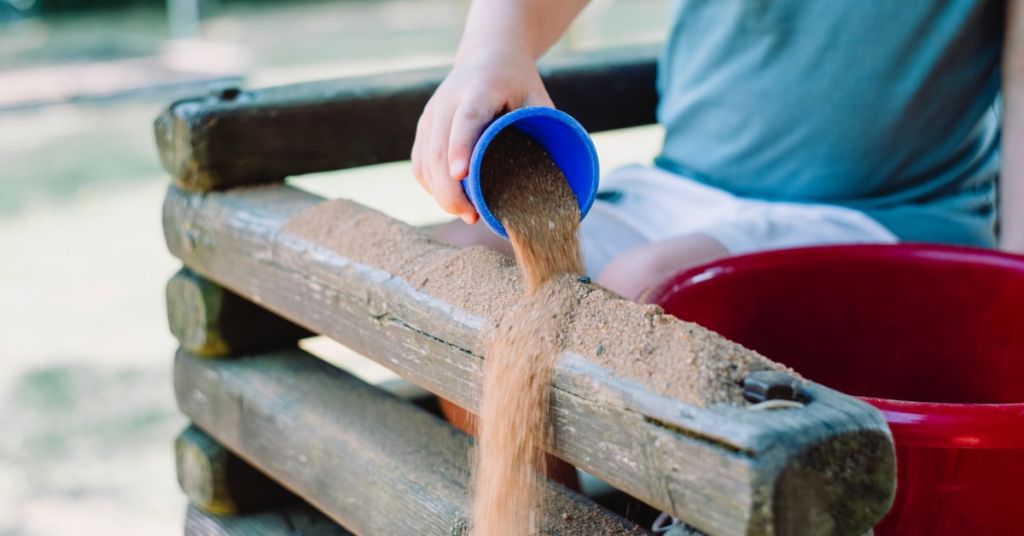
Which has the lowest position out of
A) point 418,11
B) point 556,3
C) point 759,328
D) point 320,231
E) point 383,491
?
point 418,11

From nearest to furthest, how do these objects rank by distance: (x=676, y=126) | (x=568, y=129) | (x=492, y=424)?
(x=492, y=424), (x=568, y=129), (x=676, y=126)

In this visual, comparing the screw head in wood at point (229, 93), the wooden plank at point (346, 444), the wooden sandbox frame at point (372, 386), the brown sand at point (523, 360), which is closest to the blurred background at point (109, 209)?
the wooden sandbox frame at point (372, 386)

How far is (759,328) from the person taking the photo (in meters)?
1.45

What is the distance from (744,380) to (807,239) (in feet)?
2.95

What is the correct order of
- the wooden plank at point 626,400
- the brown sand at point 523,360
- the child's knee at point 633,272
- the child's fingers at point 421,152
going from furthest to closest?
the child's knee at point 633,272 → the child's fingers at point 421,152 → the brown sand at point 523,360 → the wooden plank at point 626,400

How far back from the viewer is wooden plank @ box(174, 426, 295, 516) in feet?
5.98

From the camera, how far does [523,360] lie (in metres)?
0.97

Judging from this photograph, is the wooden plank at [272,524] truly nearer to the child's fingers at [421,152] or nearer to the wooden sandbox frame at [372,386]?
the wooden sandbox frame at [372,386]

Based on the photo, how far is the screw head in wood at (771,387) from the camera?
841 mm

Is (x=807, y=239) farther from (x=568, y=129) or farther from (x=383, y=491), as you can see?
(x=383, y=491)

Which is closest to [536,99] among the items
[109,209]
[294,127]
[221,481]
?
[294,127]

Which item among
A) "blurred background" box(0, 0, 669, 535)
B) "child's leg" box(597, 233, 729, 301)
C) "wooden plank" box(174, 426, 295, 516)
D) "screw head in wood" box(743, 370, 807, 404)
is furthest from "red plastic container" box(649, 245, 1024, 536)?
"blurred background" box(0, 0, 669, 535)

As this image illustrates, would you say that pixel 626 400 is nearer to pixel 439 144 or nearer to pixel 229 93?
Result: pixel 439 144

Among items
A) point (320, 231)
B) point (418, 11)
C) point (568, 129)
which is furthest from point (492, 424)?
point (418, 11)
